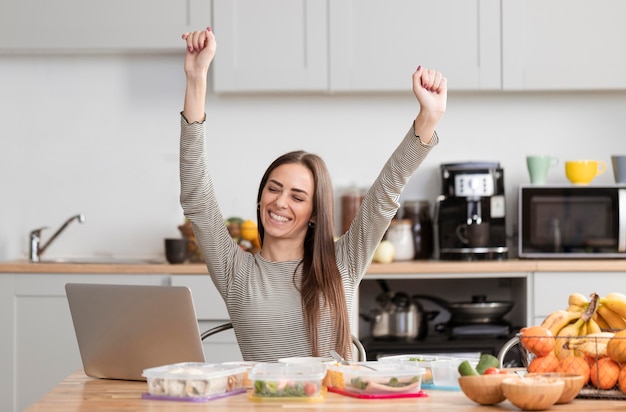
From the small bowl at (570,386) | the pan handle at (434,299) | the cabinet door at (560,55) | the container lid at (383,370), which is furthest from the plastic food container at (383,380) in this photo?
the cabinet door at (560,55)

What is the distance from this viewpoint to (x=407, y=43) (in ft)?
13.0

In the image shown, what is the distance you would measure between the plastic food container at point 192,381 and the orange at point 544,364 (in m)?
0.52

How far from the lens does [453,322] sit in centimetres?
392

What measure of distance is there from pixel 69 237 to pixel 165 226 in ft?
1.43

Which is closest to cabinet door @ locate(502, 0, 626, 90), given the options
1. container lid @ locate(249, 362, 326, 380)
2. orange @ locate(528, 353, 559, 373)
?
orange @ locate(528, 353, 559, 373)

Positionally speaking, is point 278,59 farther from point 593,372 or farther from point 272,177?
point 593,372

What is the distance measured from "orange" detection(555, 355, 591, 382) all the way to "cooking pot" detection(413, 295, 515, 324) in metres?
2.18

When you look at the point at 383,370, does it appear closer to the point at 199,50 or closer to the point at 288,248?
the point at 288,248

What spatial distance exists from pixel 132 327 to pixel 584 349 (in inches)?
33.0

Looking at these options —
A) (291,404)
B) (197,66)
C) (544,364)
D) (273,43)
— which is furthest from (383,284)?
(291,404)

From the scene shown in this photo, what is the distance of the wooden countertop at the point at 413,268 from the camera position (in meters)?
3.74

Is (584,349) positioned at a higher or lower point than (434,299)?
higher

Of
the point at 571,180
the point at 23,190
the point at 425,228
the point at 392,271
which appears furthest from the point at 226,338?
the point at 571,180

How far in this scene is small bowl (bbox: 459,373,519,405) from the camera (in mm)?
1596
